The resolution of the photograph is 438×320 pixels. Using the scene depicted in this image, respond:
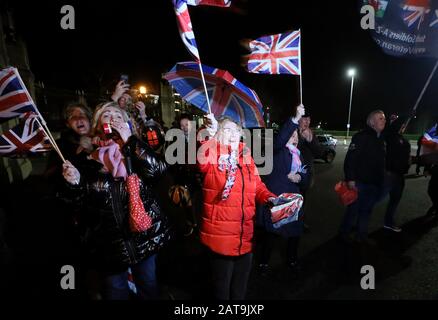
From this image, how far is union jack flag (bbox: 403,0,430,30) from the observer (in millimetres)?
4094

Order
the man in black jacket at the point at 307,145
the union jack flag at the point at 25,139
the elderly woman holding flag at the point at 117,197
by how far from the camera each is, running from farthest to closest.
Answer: the man in black jacket at the point at 307,145 → the union jack flag at the point at 25,139 → the elderly woman holding flag at the point at 117,197

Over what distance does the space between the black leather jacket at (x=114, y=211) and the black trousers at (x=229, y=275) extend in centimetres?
63

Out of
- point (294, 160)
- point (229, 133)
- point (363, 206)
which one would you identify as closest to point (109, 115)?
point (229, 133)

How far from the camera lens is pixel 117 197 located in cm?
202

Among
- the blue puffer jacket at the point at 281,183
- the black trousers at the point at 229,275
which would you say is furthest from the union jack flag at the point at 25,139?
the blue puffer jacket at the point at 281,183

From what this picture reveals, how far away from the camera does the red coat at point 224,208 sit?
85.7 inches

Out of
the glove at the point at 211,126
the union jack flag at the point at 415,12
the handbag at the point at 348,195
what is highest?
the union jack flag at the point at 415,12

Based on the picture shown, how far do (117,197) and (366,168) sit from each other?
3489 millimetres

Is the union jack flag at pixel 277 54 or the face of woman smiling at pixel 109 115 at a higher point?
the union jack flag at pixel 277 54

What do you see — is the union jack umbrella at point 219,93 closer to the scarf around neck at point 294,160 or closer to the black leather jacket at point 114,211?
the scarf around neck at point 294,160

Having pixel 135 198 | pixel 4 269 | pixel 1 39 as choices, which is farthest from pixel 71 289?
pixel 1 39

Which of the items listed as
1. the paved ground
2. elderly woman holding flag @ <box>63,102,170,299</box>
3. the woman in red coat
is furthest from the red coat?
the paved ground
